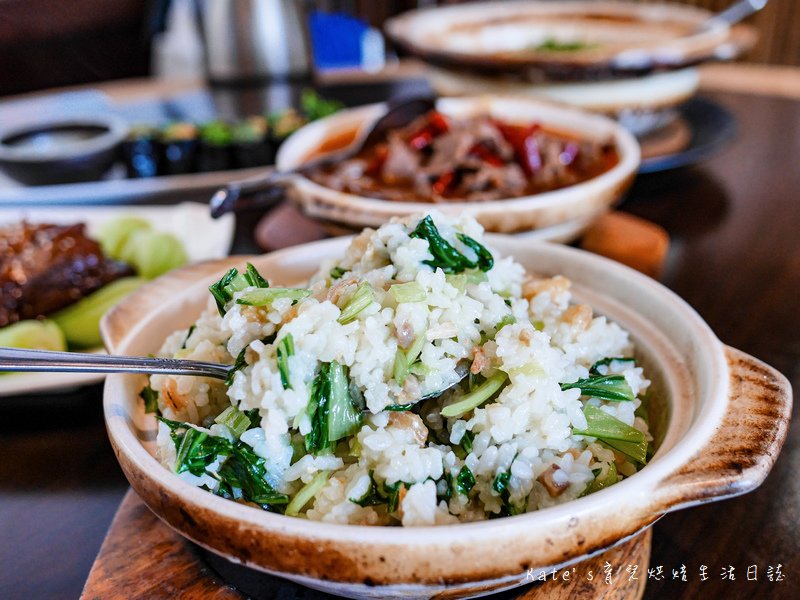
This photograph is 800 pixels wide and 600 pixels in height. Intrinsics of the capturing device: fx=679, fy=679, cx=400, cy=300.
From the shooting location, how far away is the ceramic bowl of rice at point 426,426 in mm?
844

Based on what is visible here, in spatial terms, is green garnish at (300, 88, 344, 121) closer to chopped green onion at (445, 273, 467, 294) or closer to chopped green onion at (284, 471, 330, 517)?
chopped green onion at (445, 273, 467, 294)

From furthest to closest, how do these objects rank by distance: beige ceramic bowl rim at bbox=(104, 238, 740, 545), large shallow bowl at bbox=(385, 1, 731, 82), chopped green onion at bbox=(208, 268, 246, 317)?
large shallow bowl at bbox=(385, 1, 731, 82), chopped green onion at bbox=(208, 268, 246, 317), beige ceramic bowl rim at bbox=(104, 238, 740, 545)

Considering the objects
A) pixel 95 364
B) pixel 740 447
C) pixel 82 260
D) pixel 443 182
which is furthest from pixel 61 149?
pixel 740 447

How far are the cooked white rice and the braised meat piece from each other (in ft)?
3.11

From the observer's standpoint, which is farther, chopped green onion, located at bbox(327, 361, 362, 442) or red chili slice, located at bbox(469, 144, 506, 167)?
red chili slice, located at bbox(469, 144, 506, 167)

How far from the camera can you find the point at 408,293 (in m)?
1.06

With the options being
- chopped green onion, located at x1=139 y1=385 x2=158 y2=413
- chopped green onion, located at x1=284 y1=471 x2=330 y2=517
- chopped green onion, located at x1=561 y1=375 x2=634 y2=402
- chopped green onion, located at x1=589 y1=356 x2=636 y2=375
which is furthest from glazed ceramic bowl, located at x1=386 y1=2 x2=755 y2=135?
chopped green onion, located at x1=284 y1=471 x2=330 y2=517

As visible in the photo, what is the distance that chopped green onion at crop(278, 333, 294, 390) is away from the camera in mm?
976

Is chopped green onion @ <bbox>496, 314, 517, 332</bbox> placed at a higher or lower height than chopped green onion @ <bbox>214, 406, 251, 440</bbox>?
higher

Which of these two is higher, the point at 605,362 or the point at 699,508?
the point at 605,362

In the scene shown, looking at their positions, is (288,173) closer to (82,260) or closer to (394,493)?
(82,260)

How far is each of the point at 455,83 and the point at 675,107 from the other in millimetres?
998

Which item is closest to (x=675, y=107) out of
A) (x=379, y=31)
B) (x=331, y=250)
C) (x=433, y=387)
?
(x=331, y=250)

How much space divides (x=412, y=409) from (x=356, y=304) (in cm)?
19
